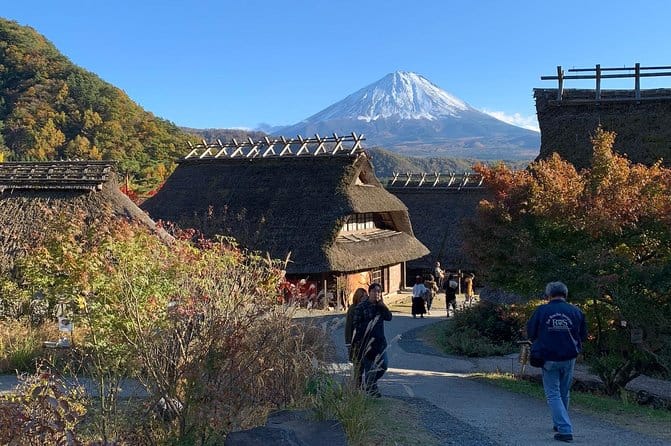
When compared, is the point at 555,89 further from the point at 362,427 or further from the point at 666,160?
the point at 362,427

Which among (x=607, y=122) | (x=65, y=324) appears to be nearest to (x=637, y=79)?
(x=607, y=122)

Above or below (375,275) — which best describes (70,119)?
above

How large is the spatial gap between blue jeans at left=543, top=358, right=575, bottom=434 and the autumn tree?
275 cm

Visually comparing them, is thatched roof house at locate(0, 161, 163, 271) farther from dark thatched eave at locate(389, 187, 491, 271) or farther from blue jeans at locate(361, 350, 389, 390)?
dark thatched eave at locate(389, 187, 491, 271)

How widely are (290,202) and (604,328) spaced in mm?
14857

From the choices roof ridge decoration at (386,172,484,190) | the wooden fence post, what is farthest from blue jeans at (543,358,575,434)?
roof ridge decoration at (386,172,484,190)

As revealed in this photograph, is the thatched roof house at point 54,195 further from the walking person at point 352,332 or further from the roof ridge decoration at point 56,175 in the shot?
the walking person at point 352,332

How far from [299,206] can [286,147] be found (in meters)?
4.28

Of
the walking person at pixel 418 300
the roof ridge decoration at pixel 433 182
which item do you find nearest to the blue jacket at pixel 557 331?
the walking person at pixel 418 300

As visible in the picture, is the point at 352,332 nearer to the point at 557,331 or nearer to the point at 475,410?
the point at 475,410

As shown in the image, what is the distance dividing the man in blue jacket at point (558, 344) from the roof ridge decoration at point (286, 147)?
18.3 meters

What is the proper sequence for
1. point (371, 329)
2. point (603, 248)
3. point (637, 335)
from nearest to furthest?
point (371, 329)
point (637, 335)
point (603, 248)

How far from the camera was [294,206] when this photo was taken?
76.2 ft

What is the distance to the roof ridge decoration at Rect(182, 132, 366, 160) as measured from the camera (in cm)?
2508
